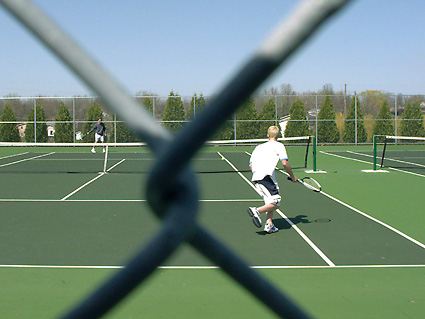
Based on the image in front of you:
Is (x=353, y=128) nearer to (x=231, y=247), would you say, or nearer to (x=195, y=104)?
(x=195, y=104)

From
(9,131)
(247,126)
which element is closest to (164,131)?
(247,126)

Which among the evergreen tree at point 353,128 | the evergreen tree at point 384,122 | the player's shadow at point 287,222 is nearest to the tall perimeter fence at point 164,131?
the player's shadow at point 287,222

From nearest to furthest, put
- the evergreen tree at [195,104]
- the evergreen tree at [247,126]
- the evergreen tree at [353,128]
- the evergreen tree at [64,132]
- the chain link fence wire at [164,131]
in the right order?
the chain link fence wire at [164,131], the evergreen tree at [195,104], the evergreen tree at [247,126], the evergreen tree at [64,132], the evergreen tree at [353,128]

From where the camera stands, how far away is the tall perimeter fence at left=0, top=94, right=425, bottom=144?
33406mm

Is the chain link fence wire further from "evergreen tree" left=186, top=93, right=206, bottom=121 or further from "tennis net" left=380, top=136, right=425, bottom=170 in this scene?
"evergreen tree" left=186, top=93, right=206, bottom=121

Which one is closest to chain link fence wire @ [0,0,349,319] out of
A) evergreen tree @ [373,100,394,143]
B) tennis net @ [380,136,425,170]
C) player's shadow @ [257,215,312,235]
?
player's shadow @ [257,215,312,235]

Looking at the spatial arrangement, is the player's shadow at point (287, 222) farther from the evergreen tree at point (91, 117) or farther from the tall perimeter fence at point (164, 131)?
the evergreen tree at point (91, 117)

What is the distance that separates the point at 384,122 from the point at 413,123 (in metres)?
1.81

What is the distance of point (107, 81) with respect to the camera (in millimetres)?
796

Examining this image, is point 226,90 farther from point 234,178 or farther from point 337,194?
point 234,178

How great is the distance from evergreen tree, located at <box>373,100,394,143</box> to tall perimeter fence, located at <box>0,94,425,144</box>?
131 millimetres

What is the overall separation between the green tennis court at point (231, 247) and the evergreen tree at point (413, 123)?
69.6ft

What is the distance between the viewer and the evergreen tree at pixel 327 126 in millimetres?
34844

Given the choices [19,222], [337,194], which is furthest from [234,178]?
[19,222]
